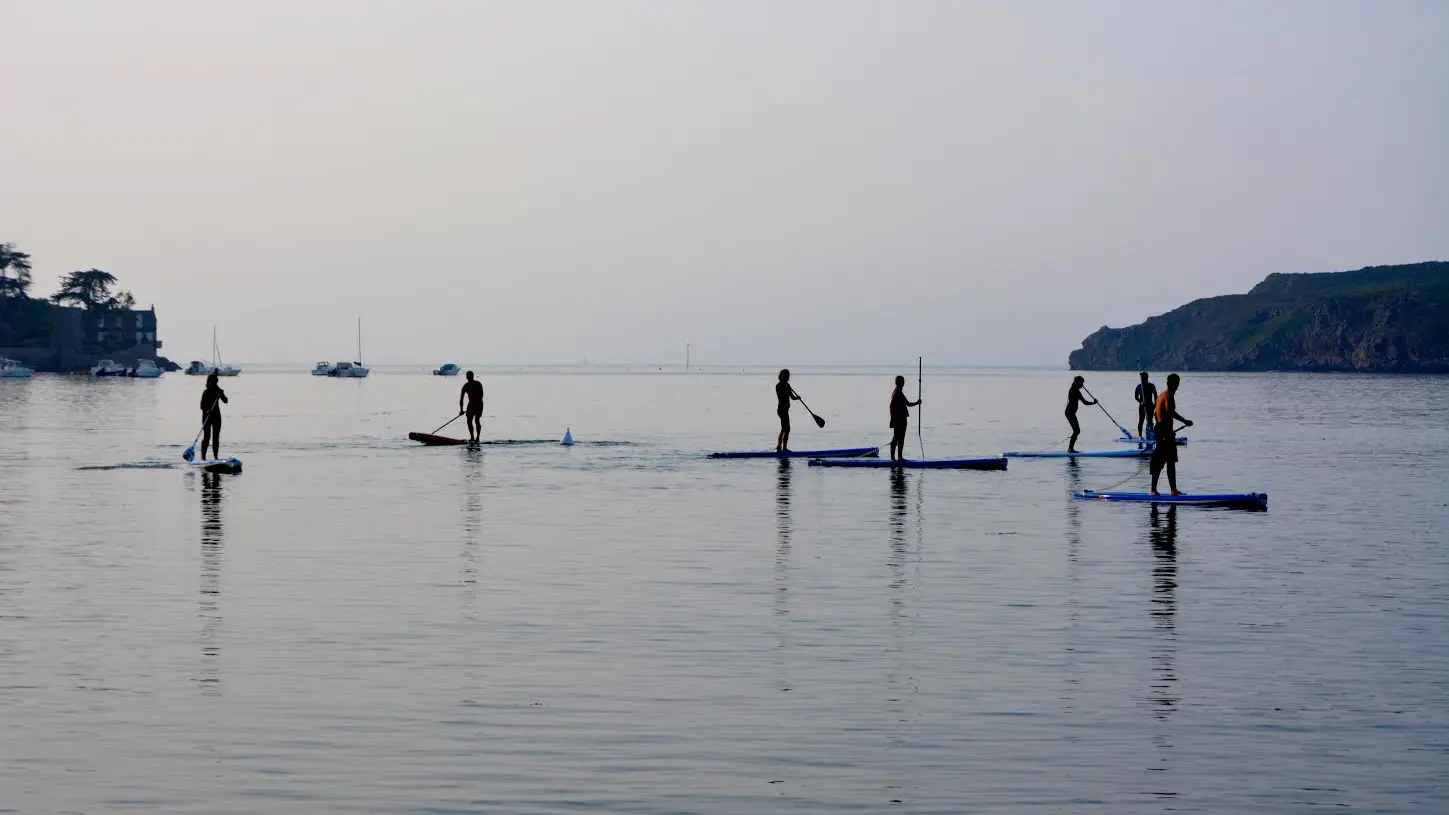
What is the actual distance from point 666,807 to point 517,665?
520 centimetres

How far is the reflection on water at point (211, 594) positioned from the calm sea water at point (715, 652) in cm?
9

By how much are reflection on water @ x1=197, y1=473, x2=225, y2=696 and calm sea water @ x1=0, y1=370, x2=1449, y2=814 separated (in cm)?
9

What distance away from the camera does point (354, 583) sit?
69.6 feet

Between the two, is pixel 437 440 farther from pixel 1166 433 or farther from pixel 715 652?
pixel 715 652

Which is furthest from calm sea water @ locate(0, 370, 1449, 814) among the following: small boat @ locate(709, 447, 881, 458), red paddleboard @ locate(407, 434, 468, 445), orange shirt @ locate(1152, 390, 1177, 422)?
red paddleboard @ locate(407, 434, 468, 445)

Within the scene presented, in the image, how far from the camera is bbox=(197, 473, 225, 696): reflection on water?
48.6 ft

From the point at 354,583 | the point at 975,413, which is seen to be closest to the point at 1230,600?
the point at 354,583

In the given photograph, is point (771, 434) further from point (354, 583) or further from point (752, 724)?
point (752, 724)

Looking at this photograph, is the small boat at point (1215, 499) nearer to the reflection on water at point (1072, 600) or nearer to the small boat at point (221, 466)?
the reflection on water at point (1072, 600)

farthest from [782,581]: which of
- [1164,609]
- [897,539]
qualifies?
[897,539]

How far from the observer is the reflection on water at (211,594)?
14.8 metres

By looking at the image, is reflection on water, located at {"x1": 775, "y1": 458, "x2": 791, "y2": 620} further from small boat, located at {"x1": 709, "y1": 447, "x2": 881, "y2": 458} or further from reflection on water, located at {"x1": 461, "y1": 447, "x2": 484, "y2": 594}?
small boat, located at {"x1": 709, "y1": 447, "x2": 881, "y2": 458}

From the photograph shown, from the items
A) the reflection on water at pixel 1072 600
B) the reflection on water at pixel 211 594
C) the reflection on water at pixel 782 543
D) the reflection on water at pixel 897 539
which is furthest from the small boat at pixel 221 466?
the reflection on water at pixel 1072 600

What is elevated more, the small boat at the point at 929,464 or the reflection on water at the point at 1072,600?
the small boat at the point at 929,464
